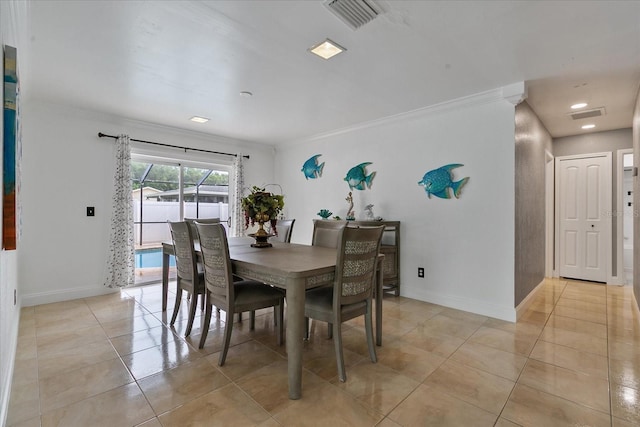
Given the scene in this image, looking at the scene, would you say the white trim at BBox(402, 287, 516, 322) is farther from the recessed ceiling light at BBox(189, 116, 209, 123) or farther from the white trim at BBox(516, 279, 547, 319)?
the recessed ceiling light at BBox(189, 116, 209, 123)

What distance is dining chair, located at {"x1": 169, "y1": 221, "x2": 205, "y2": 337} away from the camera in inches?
104

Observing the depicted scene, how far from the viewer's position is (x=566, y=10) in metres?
1.86

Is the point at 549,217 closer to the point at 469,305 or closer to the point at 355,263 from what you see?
the point at 469,305

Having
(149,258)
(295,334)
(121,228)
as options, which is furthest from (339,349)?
(149,258)

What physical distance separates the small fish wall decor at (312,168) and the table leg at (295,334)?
3.47 m

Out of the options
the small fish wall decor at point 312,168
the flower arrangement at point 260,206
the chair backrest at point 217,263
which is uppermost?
the small fish wall decor at point 312,168

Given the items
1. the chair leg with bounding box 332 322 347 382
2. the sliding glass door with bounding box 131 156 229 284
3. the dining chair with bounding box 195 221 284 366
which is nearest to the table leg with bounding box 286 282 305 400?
the chair leg with bounding box 332 322 347 382

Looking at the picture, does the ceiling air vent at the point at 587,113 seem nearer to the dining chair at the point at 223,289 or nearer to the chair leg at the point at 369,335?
the chair leg at the point at 369,335

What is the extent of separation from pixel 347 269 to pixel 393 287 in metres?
2.16

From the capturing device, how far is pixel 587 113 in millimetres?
3742

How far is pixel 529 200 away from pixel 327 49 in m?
3.00

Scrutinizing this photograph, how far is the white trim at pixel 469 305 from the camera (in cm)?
310

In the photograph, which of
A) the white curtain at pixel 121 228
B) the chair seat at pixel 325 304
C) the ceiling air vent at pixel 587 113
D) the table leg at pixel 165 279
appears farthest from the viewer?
the white curtain at pixel 121 228

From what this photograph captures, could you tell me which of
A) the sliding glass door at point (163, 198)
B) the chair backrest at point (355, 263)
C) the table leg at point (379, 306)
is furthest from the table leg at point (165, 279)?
the table leg at point (379, 306)
